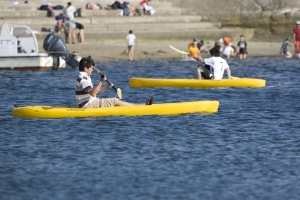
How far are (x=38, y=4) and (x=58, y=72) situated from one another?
32.8 feet

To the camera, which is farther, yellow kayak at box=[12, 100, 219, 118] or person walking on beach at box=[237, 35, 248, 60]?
person walking on beach at box=[237, 35, 248, 60]

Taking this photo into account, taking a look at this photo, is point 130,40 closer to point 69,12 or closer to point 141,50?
point 141,50

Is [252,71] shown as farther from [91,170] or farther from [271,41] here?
[91,170]

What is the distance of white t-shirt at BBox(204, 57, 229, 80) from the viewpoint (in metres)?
23.3

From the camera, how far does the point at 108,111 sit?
17.5 meters

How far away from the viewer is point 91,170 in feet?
42.5

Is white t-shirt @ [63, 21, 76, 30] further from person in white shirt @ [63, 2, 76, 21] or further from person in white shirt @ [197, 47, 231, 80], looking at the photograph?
person in white shirt @ [197, 47, 231, 80]

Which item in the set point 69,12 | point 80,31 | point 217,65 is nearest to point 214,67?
point 217,65

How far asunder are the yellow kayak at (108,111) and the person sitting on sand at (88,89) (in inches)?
4.8

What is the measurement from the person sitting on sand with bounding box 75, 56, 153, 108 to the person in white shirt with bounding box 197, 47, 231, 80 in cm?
629

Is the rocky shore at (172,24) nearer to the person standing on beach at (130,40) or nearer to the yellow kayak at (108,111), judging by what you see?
the person standing on beach at (130,40)

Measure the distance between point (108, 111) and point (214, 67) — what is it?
22.9 ft

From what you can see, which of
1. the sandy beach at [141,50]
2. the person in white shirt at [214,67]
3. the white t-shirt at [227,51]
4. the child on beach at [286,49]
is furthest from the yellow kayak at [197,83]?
the child on beach at [286,49]

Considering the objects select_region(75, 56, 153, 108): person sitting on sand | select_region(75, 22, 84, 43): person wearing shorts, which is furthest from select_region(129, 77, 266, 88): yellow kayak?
select_region(75, 22, 84, 43): person wearing shorts
